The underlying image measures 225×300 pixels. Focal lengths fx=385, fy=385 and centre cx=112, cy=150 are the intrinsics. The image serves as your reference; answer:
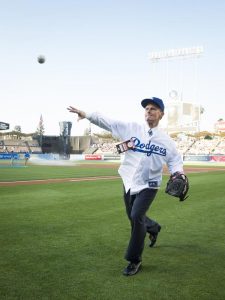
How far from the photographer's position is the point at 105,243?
19.8 ft

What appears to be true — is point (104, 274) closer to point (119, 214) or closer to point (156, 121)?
point (156, 121)

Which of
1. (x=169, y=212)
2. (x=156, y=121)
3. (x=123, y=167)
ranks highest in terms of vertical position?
(x=156, y=121)

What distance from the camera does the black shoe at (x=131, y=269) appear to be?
4555 mm

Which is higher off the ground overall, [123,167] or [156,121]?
[156,121]

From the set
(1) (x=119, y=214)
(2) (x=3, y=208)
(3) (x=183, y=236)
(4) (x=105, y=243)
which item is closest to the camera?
(4) (x=105, y=243)

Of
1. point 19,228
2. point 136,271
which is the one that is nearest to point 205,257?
point 136,271

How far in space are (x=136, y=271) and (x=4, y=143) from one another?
87.1 metres

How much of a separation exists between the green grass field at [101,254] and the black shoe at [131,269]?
0.27 feet

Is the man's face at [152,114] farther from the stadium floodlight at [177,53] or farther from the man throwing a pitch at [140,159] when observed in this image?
the stadium floodlight at [177,53]

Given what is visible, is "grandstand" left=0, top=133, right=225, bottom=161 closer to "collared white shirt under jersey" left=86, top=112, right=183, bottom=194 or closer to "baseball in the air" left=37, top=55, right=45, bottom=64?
"baseball in the air" left=37, top=55, right=45, bottom=64

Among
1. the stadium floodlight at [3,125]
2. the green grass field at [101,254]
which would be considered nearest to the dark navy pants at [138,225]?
the green grass field at [101,254]

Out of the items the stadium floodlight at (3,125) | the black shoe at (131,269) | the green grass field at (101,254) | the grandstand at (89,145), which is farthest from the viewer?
the grandstand at (89,145)

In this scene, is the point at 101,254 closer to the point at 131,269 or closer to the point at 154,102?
the point at 131,269

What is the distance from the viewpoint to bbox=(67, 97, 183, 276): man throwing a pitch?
15.6 feet
